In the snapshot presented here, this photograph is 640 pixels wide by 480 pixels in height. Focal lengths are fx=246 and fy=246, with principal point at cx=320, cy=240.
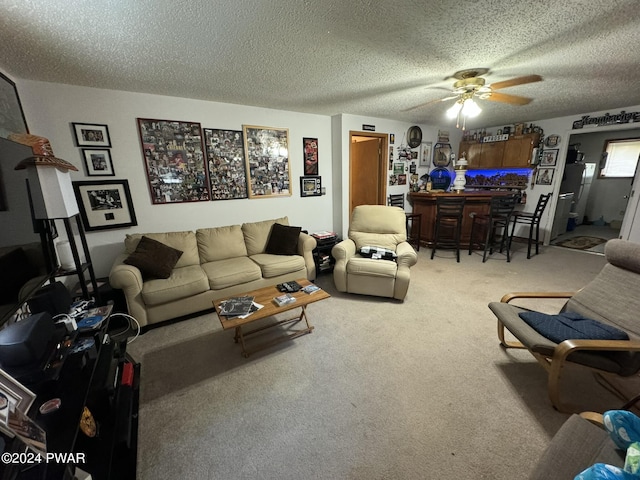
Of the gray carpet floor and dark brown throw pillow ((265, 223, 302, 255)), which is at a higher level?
dark brown throw pillow ((265, 223, 302, 255))

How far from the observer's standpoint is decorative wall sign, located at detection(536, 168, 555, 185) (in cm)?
467

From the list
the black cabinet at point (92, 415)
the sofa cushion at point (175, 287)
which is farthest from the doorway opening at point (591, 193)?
the black cabinet at point (92, 415)

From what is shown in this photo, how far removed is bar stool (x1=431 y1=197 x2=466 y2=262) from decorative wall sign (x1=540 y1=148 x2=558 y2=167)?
2.09 meters

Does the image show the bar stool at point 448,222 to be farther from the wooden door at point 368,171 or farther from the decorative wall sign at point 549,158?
the decorative wall sign at point 549,158

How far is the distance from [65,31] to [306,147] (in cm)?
277

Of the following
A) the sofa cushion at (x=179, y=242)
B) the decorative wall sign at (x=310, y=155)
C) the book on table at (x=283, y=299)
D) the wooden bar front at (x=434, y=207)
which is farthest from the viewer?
the wooden bar front at (x=434, y=207)

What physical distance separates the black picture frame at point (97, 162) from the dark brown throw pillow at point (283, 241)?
1.88m

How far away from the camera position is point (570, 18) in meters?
1.51

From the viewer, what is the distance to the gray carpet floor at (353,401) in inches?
50.4

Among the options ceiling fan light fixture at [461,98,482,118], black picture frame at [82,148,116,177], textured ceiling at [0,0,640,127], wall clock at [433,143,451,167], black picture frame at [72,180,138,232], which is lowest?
black picture frame at [72,180,138,232]

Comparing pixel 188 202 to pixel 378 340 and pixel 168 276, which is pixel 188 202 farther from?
pixel 378 340

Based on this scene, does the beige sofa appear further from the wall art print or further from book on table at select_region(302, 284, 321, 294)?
book on table at select_region(302, 284, 321, 294)

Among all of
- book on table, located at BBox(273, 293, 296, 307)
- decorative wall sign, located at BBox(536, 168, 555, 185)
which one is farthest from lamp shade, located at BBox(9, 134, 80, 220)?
decorative wall sign, located at BBox(536, 168, 555, 185)

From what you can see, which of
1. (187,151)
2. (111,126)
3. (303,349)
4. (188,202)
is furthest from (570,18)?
(111,126)
